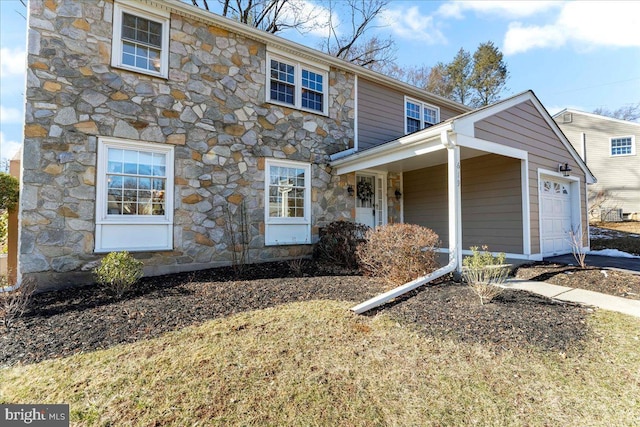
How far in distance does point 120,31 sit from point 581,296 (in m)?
8.47

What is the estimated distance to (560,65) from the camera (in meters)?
12.8

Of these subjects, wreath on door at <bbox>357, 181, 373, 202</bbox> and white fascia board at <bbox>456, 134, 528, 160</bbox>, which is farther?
wreath on door at <bbox>357, 181, 373, 202</bbox>

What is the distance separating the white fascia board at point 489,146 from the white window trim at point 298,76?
11.6ft

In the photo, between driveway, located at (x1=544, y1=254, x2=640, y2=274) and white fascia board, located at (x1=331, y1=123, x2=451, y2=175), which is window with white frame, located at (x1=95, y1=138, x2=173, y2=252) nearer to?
white fascia board, located at (x1=331, y1=123, x2=451, y2=175)

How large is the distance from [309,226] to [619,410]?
5.79 metres

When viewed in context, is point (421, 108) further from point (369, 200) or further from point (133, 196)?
point (133, 196)

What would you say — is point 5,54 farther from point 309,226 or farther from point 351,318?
point 351,318

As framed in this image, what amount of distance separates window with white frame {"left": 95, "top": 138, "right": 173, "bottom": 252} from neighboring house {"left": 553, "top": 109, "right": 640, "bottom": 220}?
20696 millimetres

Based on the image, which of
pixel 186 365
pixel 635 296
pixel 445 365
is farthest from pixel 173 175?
pixel 635 296

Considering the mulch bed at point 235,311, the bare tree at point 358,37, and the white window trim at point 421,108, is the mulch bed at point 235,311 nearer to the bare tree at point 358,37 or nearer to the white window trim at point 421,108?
the white window trim at point 421,108

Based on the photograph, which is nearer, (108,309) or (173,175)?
(108,309)

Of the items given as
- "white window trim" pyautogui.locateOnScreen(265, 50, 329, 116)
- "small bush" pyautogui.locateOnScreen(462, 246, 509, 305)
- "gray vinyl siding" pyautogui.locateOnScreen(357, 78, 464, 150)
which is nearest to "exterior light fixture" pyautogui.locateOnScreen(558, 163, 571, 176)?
"gray vinyl siding" pyautogui.locateOnScreen(357, 78, 464, 150)

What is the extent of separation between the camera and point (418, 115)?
9.55 m

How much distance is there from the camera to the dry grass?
1995mm
